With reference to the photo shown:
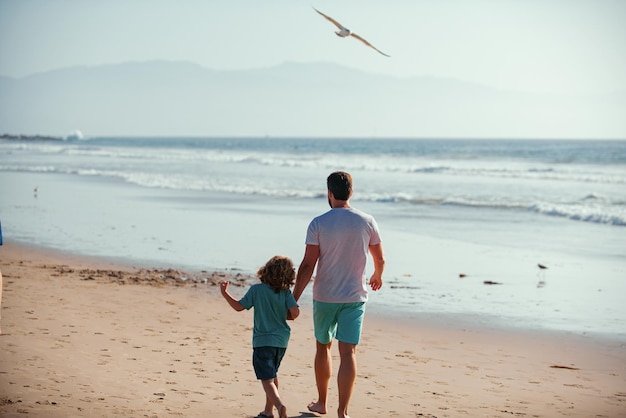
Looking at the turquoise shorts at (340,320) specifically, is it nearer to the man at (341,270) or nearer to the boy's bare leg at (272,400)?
the man at (341,270)

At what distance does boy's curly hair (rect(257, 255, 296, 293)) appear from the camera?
188 inches

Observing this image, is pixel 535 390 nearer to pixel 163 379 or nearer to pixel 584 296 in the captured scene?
pixel 163 379

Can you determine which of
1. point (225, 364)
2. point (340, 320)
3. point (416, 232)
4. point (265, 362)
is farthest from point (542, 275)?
point (265, 362)

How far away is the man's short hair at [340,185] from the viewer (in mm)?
4852

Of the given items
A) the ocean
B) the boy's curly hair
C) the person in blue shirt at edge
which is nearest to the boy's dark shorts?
the person in blue shirt at edge

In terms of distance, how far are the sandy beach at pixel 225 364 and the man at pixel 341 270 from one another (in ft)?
1.92

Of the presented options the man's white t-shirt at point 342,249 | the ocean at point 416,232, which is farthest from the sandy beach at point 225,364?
the ocean at point 416,232

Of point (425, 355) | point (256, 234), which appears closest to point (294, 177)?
point (256, 234)

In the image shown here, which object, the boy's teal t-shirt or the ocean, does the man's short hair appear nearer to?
the boy's teal t-shirt

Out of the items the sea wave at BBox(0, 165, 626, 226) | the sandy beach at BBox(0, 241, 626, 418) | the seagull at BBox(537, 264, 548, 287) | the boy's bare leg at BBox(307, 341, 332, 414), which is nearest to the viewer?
the boy's bare leg at BBox(307, 341, 332, 414)

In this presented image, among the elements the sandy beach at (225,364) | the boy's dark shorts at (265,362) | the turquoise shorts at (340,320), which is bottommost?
the sandy beach at (225,364)

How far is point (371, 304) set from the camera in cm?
916

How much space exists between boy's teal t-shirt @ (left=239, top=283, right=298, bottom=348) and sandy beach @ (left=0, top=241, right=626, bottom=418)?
1.91 feet

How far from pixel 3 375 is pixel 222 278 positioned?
514 centimetres
